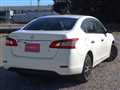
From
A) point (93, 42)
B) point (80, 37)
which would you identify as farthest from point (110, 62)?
point (80, 37)

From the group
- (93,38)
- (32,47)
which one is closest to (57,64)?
(32,47)

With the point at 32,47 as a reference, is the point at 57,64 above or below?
below

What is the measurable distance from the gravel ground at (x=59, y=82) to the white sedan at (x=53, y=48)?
32 cm

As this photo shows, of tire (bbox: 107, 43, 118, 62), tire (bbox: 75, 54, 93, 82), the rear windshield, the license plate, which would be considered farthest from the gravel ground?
tire (bbox: 107, 43, 118, 62)

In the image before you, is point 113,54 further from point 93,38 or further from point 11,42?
point 11,42

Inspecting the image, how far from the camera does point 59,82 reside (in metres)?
8.89

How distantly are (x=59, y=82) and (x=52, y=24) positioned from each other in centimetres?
148

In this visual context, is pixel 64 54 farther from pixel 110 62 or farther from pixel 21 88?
pixel 110 62

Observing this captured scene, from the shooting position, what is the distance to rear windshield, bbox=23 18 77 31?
880 cm

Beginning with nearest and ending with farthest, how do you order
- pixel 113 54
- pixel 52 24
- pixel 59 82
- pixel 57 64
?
pixel 57 64 < pixel 59 82 < pixel 52 24 < pixel 113 54

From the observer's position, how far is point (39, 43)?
26.4 feet

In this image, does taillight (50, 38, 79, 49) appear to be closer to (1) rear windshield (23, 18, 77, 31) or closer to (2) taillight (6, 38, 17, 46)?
(1) rear windshield (23, 18, 77, 31)

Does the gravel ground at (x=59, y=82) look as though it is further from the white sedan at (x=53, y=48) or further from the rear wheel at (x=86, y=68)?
the white sedan at (x=53, y=48)

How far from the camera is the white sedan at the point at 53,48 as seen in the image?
7.95 metres
